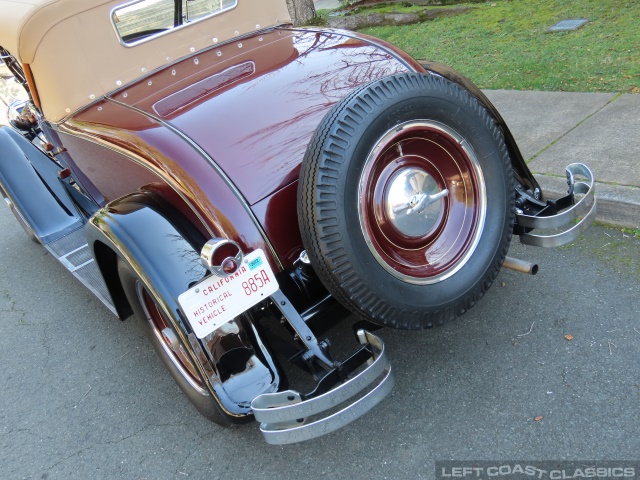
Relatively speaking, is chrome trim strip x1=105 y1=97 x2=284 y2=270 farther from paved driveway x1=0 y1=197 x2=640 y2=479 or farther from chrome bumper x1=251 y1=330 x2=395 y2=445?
paved driveway x1=0 y1=197 x2=640 y2=479

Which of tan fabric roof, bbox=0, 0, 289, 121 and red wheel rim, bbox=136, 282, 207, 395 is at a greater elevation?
tan fabric roof, bbox=0, 0, 289, 121

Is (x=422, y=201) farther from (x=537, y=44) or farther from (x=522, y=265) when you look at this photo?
(x=537, y=44)

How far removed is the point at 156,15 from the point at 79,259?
1.61 m

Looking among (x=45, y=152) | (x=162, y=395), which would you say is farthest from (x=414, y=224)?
(x=45, y=152)

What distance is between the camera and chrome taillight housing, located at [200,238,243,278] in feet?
6.92

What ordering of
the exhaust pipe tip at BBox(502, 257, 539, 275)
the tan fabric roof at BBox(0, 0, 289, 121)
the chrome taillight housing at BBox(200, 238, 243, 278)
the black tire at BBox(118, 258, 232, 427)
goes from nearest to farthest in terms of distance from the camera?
the chrome taillight housing at BBox(200, 238, 243, 278)
the black tire at BBox(118, 258, 232, 427)
the exhaust pipe tip at BBox(502, 257, 539, 275)
the tan fabric roof at BBox(0, 0, 289, 121)

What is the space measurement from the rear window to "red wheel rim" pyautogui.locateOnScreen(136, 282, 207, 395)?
1.41 meters

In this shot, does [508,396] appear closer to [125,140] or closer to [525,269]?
[525,269]

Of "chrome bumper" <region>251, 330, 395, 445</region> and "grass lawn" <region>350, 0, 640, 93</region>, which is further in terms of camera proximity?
"grass lawn" <region>350, 0, 640, 93</region>

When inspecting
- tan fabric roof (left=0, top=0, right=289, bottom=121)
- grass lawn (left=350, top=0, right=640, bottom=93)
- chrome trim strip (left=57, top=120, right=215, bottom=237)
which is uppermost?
tan fabric roof (left=0, top=0, right=289, bottom=121)

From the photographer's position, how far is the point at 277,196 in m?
2.40

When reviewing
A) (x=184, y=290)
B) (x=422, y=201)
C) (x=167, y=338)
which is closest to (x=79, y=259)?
(x=167, y=338)

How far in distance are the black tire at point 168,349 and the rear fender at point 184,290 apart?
94 mm

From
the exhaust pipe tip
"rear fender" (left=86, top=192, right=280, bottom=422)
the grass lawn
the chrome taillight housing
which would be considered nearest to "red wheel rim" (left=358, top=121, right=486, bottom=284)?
the exhaust pipe tip
